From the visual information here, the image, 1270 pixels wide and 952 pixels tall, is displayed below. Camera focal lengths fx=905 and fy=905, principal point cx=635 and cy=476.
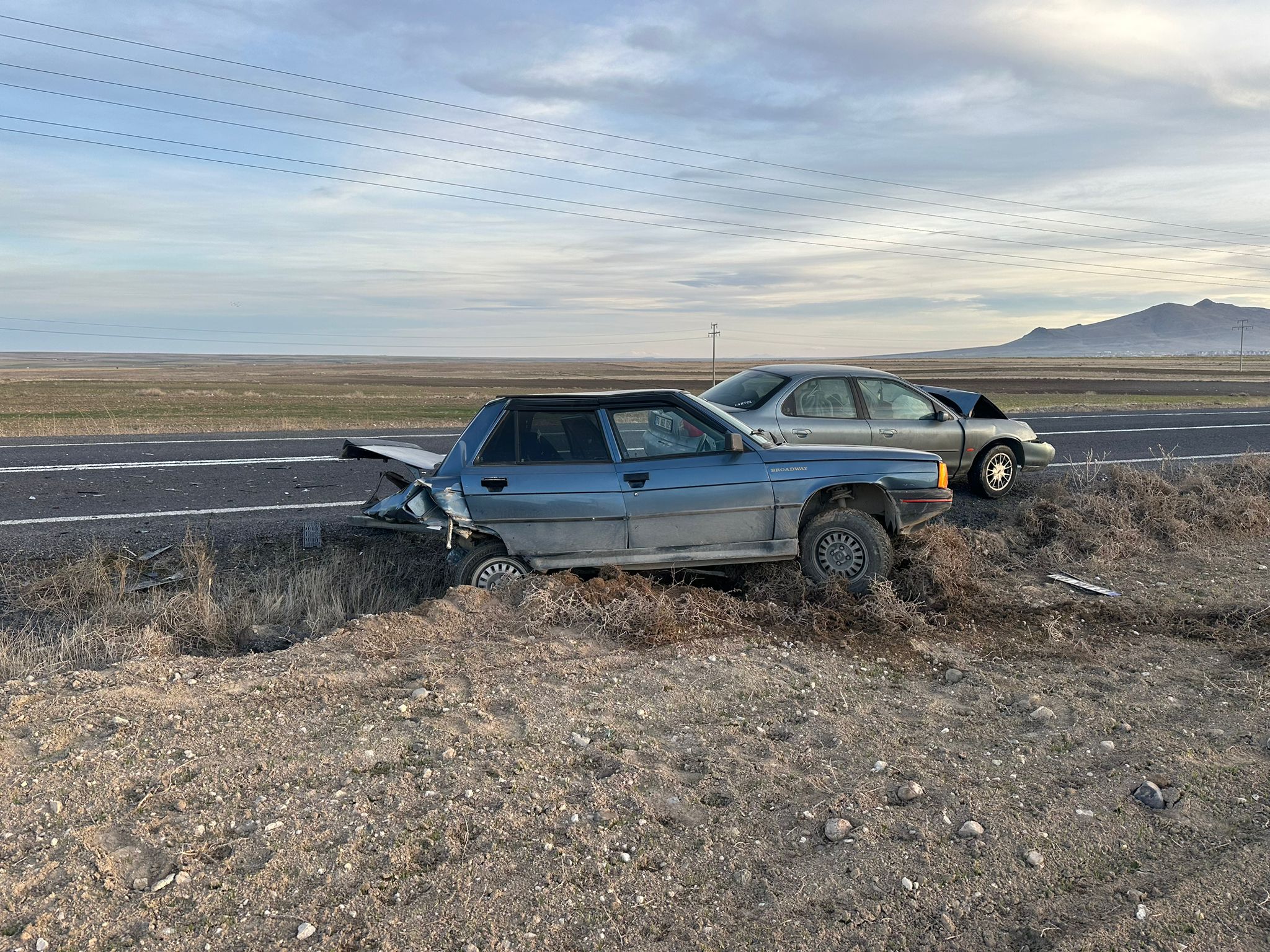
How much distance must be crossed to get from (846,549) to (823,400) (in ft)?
11.8

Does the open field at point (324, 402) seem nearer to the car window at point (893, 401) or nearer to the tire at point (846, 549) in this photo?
the car window at point (893, 401)

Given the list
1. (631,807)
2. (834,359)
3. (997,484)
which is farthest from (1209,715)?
(834,359)

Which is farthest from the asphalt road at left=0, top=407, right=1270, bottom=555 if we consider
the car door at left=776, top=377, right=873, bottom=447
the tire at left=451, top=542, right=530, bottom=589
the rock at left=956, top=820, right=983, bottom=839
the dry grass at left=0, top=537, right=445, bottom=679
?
the rock at left=956, top=820, right=983, bottom=839

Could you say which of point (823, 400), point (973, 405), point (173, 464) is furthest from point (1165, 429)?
point (173, 464)

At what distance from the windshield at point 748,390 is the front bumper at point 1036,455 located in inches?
130

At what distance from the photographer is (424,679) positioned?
4.99 metres

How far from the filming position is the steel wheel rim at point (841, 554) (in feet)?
22.2

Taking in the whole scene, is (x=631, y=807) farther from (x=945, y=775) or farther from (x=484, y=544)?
(x=484, y=544)

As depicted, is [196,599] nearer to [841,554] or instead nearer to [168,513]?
[168,513]

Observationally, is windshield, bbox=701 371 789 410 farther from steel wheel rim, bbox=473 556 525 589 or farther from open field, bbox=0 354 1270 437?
open field, bbox=0 354 1270 437

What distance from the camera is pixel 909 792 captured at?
3.80 meters

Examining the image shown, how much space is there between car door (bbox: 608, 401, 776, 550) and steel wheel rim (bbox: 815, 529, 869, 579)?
521mm

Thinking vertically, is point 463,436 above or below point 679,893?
above

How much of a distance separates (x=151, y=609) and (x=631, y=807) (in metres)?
4.26
